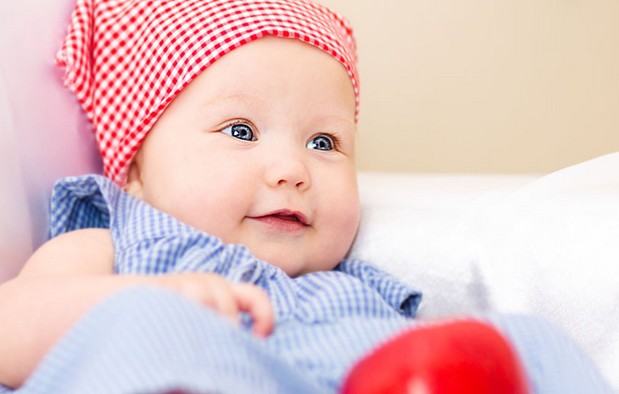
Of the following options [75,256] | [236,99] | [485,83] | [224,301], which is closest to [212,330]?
[224,301]

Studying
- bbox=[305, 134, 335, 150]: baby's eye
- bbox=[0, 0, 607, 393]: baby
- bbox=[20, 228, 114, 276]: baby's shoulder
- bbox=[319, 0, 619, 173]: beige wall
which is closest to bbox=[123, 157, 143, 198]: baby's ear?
bbox=[0, 0, 607, 393]: baby

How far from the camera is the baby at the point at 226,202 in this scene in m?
0.63

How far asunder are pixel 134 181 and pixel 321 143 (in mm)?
251

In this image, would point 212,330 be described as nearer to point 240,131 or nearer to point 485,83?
point 240,131

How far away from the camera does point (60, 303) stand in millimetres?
672

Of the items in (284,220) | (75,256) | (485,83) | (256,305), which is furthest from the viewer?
(485,83)

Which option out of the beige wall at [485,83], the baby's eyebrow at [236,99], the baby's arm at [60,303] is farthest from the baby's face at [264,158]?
the beige wall at [485,83]

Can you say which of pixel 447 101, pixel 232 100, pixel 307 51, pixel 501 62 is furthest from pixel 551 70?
pixel 232 100

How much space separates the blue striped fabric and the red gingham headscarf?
108 millimetres

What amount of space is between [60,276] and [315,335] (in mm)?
258

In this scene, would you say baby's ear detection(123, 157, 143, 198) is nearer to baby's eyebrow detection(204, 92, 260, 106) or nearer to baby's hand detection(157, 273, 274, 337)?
baby's eyebrow detection(204, 92, 260, 106)

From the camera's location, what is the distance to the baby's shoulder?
0.79 meters

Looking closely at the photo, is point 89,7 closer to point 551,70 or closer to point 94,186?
point 94,186

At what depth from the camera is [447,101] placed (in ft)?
4.91
